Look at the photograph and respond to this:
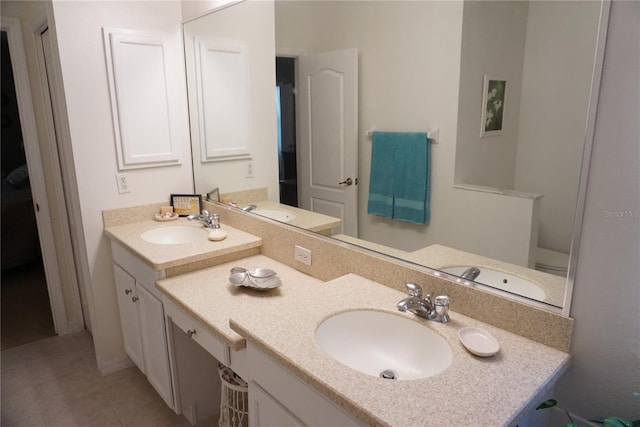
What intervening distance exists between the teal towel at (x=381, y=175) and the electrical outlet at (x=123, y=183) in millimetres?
1514

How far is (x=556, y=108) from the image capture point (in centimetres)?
117

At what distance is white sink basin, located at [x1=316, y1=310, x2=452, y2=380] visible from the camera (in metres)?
1.26

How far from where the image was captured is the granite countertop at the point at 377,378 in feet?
2.99

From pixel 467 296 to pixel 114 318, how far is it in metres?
2.16

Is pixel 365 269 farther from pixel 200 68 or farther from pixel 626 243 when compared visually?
pixel 200 68

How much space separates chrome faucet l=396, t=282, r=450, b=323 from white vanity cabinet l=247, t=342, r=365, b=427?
0.42 m

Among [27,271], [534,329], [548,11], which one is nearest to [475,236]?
[534,329]

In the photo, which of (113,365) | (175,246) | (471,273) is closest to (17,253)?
(113,365)

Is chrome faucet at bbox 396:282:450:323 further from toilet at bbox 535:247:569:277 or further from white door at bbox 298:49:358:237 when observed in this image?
white door at bbox 298:49:358:237

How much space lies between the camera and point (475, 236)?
1397 millimetres

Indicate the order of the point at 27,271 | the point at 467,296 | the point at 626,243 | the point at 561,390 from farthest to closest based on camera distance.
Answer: the point at 27,271, the point at 467,296, the point at 561,390, the point at 626,243

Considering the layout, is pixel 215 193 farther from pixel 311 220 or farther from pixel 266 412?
pixel 266 412

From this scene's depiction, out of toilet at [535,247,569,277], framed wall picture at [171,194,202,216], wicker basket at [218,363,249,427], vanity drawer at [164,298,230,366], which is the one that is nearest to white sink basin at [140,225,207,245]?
framed wall picture at [171,194,202,216]

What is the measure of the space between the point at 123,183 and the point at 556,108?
7.28 feet
